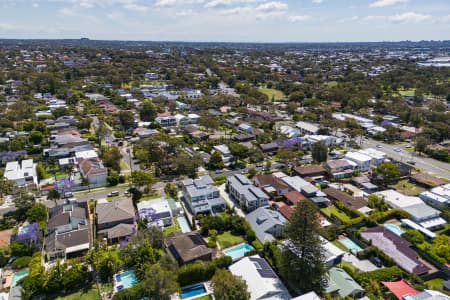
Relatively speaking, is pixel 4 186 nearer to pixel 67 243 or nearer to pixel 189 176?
pixel 67 243

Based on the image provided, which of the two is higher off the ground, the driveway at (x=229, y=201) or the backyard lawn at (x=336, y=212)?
the driveway at (x=229, y=201)

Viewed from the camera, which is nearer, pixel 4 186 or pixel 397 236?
pixel 397 236

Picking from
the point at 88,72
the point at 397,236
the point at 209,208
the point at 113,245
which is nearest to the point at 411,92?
the point at 397,236

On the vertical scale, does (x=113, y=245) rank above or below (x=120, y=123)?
below

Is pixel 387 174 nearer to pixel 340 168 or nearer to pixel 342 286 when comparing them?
pixel 340 168

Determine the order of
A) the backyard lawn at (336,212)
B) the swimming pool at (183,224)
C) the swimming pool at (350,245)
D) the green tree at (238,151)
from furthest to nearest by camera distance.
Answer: the green tree at (238,151)
the backyard lawn at (336,212)
the swimming pool at (183,224)
the swimming pool at (350,245)

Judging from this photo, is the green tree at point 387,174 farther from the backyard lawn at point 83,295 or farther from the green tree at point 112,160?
the green tree at point 112,160

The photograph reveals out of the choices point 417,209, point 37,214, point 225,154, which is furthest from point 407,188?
point 37,214

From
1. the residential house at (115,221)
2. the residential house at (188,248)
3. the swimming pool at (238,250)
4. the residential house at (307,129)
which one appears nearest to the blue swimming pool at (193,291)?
the residential house at (188,248)
